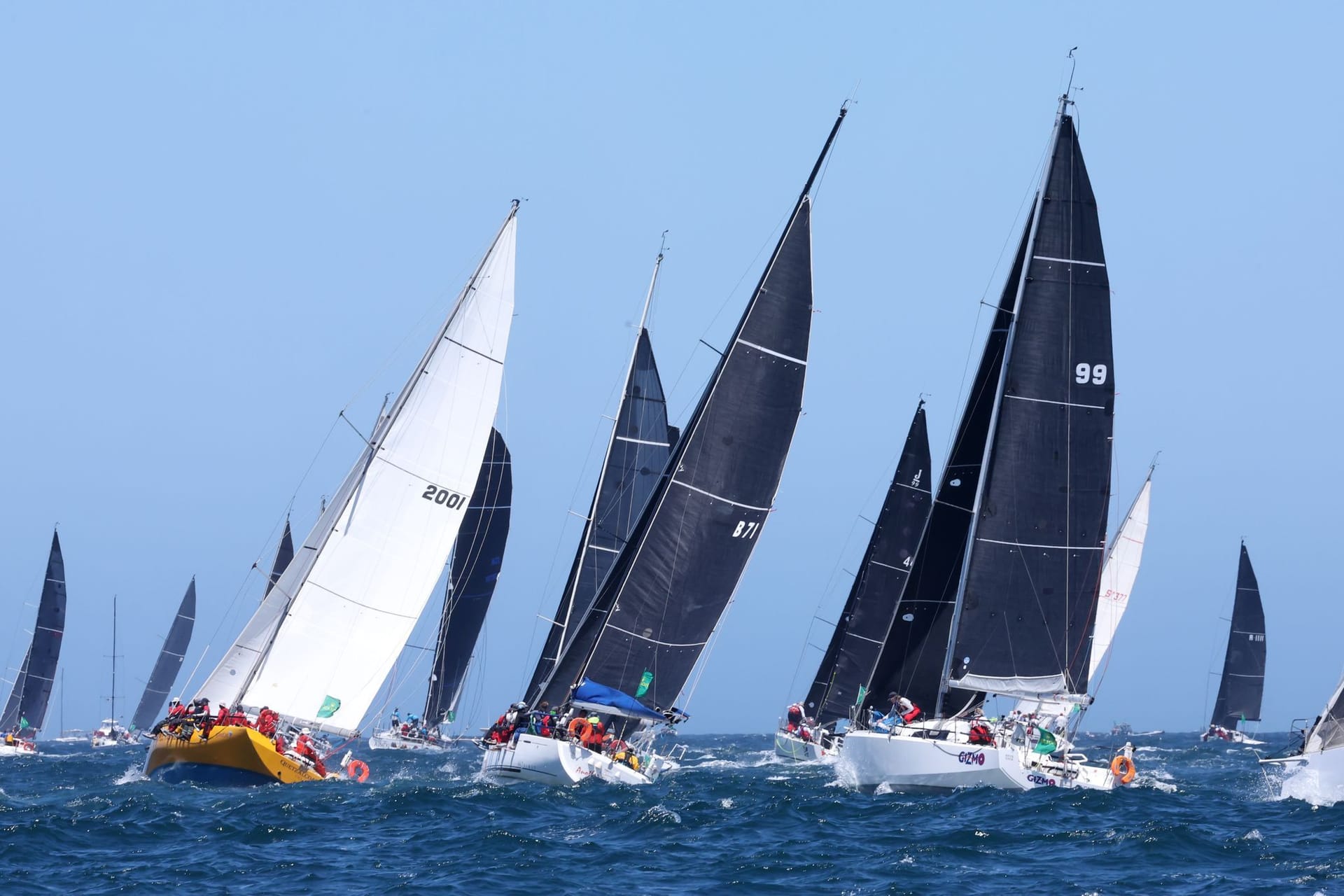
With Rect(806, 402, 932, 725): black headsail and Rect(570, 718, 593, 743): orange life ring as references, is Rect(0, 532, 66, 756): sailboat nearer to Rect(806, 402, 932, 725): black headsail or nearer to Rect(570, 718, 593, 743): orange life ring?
Rect(806, 402, 932, 725): black headsail

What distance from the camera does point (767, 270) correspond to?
2828 cm

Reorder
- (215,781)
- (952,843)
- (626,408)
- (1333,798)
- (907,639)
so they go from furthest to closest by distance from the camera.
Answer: (626,408) → (907,639) → (215,781) → (1333,798) → (952,843)

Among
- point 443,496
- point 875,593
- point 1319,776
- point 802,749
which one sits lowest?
point 802,749

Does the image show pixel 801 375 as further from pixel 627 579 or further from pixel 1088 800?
pixel 1088 800

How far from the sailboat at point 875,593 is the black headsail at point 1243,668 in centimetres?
3702

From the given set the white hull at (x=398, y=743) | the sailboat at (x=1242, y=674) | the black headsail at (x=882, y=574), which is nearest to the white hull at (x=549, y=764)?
the black headsail at (x=882, y=574)

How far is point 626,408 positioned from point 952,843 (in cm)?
2020

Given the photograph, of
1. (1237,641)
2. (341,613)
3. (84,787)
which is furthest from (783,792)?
(1237,641)

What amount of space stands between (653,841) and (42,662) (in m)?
46.8

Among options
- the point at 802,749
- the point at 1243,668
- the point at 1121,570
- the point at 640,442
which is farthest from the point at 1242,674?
the point at 640,442

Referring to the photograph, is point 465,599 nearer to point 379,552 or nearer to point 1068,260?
point 379,552

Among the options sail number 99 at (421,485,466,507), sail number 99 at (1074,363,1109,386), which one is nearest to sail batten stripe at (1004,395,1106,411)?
sail number 99 at (1074,363,1109,386)

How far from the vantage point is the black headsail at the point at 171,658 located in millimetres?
77750

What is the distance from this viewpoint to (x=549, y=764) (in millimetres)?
25219
